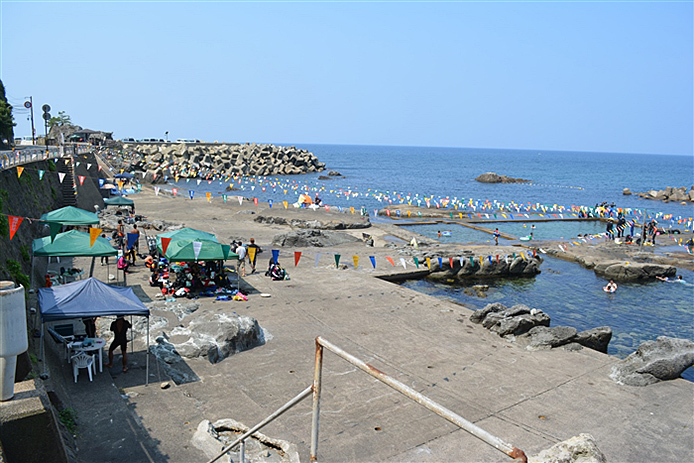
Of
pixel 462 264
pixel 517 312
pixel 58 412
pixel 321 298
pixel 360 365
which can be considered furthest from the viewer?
pixel 462 264

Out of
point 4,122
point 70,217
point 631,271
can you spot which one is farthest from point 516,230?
point 4,122

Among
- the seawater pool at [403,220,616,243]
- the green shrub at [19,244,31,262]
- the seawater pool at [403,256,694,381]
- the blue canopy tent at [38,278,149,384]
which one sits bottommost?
the seawater pool at [403,256,694,381]

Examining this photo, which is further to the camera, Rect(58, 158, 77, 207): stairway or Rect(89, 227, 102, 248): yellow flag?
Rect(58, 158, 77, 207): stairway

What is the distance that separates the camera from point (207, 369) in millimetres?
12805

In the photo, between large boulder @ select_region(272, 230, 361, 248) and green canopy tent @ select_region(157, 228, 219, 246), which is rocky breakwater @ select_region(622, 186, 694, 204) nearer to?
large boulder @ select_region(272, 230, 361, 248)

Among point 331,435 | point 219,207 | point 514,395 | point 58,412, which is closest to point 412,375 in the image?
point 514,395

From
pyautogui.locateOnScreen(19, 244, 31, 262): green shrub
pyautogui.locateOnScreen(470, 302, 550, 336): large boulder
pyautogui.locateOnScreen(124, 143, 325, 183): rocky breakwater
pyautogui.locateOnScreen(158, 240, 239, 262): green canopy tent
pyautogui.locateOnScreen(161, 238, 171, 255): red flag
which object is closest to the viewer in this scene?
pyautogui.locateOnScreen(470, 302, 550, 336): large boulder

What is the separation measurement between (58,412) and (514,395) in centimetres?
981

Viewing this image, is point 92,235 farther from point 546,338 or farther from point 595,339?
point 595,339

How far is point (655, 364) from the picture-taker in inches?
555

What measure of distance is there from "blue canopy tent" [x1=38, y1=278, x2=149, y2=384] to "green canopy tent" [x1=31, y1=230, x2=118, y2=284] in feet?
14.0

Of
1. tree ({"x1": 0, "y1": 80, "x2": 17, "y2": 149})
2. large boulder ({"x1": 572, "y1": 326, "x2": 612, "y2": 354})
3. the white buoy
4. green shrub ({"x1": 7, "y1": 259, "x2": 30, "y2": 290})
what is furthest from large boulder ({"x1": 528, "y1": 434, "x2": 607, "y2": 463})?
tree ({"x1": 0, "y1": 80, "x2": 17, "y2": 149})

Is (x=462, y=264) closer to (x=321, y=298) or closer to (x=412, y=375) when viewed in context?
(x=321, y=298)

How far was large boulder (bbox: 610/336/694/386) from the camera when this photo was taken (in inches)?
550
